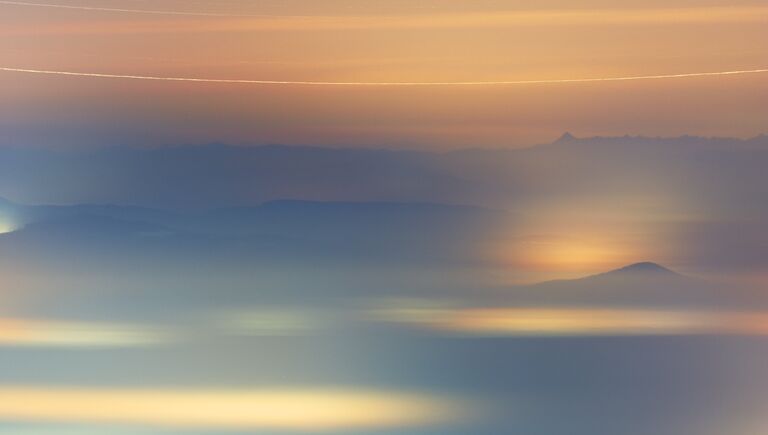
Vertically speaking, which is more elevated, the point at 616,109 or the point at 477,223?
the point at 616,109

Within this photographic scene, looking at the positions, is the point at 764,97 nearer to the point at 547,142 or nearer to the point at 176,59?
the point at 547,142

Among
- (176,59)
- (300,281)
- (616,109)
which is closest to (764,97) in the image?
(616,109)

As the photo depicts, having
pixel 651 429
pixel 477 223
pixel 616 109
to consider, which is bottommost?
pixel 651 429

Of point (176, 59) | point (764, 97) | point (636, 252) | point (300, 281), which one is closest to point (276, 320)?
point (300, 281)

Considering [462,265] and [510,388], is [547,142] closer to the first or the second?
[462,265]

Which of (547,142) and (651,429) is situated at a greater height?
(547,142)

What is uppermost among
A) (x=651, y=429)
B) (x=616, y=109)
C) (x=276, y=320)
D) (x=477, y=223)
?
(x=616, y=109)
